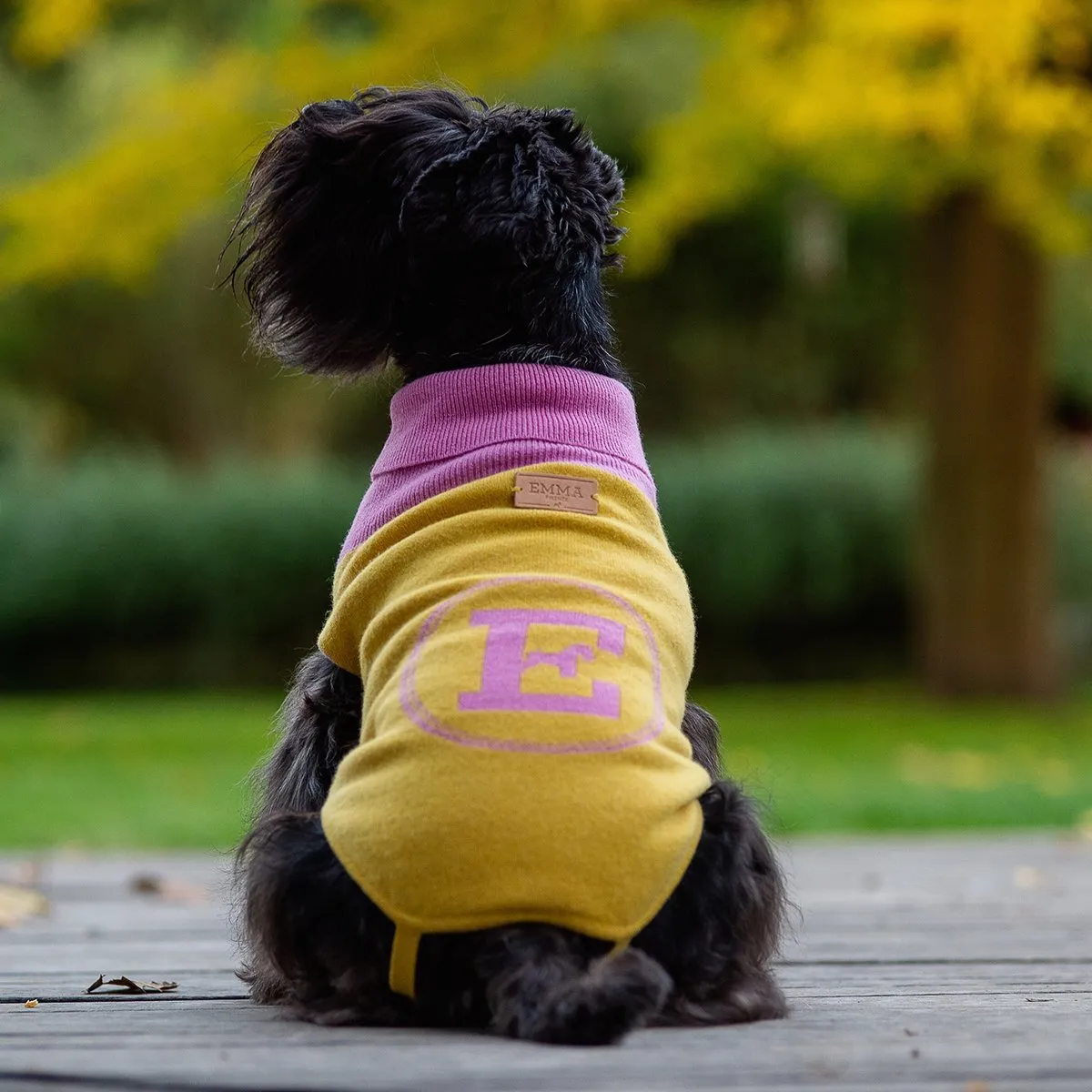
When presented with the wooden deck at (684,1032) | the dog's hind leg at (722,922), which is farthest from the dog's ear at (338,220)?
the wooden deck at (684,1032)

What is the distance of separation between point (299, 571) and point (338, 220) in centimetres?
1111

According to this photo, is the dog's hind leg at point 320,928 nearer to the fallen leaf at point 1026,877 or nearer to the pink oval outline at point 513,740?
the pink oval outline at point 513,740

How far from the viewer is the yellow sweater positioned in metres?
2.30

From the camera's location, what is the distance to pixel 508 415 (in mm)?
2662

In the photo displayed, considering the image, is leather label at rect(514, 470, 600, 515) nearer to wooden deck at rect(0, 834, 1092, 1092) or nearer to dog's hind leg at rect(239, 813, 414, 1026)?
dog's hind leg at rect(239, 813, 414, 1026)

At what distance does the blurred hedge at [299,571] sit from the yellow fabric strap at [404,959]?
11170 millimetres

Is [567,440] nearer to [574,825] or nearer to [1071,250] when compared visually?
[574,825]

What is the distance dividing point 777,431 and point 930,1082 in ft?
45.2

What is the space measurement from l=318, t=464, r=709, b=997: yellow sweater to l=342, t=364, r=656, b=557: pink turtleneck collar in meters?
0.05

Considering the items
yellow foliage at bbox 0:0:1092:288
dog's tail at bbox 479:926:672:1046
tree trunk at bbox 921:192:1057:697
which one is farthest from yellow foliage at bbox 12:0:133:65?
dog's tail at bbox 479:926:672:1046

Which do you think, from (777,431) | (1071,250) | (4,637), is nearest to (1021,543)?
(1071,250)

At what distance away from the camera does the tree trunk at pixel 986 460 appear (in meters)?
11.8

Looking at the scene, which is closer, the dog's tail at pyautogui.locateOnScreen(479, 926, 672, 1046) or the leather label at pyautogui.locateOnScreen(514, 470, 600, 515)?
the dog's tail at pyautogui.locateOnScreen(479, 926, 672, 1046)

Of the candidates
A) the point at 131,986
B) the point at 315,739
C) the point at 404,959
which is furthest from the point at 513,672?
the point at 131,986
